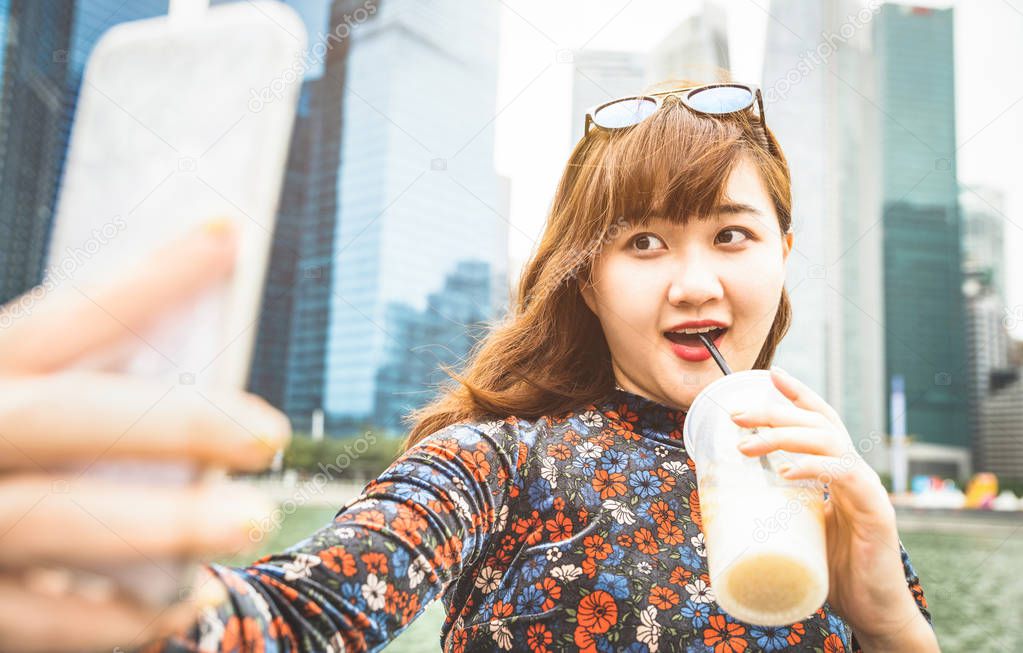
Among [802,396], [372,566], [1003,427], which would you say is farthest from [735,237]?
[1003,427]

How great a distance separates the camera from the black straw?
1187 millimetres

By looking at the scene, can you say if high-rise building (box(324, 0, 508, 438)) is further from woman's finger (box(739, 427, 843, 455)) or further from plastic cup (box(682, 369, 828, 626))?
woman's finger (box(739, 427, 843, 455))

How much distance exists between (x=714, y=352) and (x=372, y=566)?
71 cm

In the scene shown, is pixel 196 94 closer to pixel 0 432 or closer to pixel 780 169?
pixel 0 432

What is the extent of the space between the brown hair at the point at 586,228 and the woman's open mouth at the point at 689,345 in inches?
6.3

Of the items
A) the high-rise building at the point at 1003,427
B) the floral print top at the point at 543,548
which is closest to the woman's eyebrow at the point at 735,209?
the floral print top at the point at 543,548

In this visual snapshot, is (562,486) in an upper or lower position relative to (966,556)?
upper

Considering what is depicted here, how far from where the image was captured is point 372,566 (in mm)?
710

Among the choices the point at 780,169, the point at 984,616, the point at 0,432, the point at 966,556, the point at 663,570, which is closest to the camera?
the point at 0,432

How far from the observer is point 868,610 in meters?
1.07

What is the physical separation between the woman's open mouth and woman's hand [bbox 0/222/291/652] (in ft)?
3.27

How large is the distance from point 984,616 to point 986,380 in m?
54.5

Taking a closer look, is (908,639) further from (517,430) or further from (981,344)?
(981,344)

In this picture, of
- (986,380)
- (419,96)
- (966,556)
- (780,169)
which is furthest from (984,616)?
(419,96)
